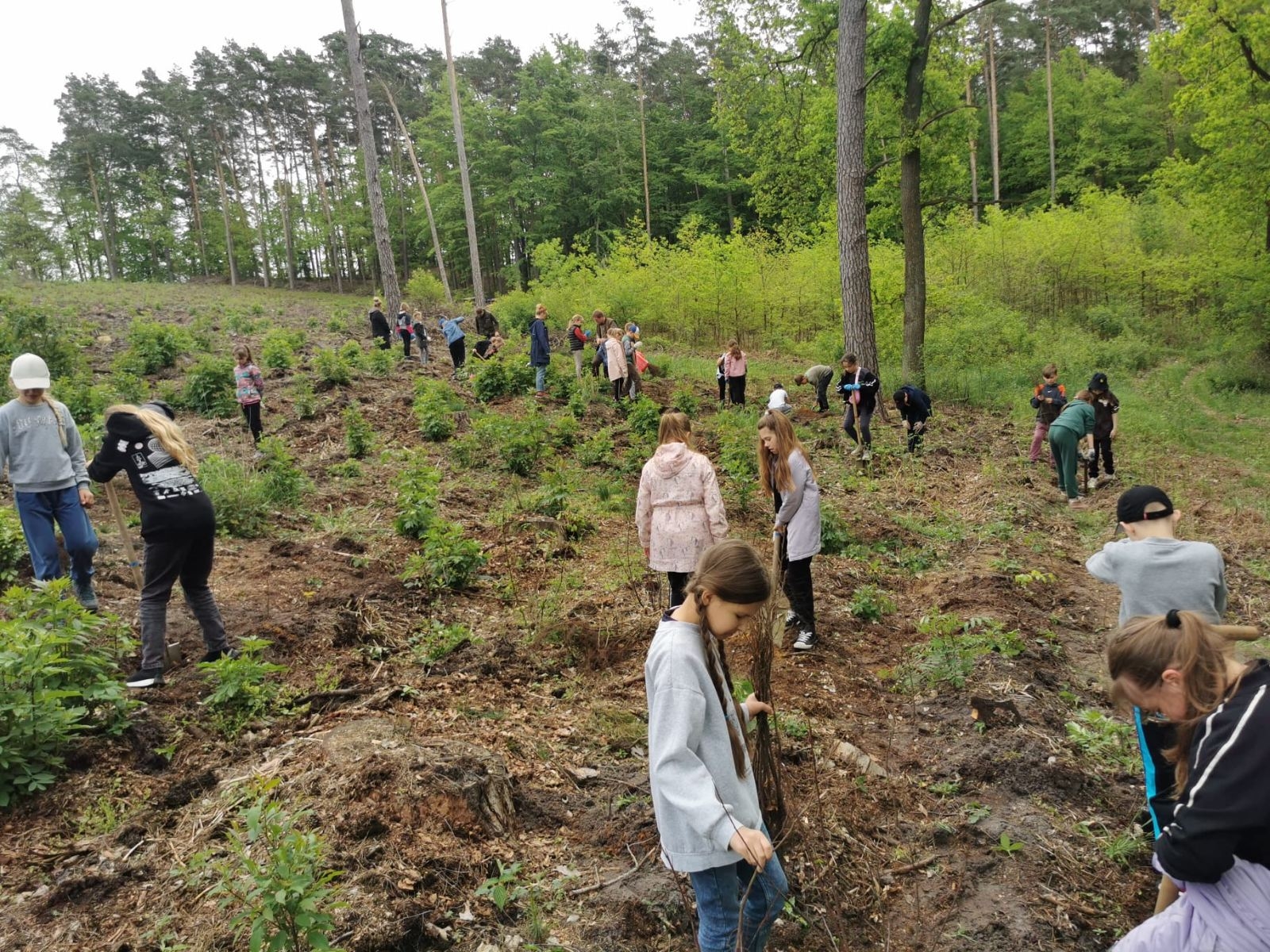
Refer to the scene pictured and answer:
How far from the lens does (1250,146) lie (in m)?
15.3

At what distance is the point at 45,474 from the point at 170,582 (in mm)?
1628

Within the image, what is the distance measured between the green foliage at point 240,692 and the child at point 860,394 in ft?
29.5

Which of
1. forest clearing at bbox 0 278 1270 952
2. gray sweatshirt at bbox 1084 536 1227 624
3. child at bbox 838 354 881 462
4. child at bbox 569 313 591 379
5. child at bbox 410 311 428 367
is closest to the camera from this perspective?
forest clearing at bbox 0 278 1270 952

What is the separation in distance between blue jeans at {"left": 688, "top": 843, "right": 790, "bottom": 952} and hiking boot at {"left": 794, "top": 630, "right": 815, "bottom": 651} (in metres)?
3.41

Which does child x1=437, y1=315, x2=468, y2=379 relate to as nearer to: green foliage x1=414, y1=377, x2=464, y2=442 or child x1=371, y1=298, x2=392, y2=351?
child x1=371, y1=298, x2=392, y2=351

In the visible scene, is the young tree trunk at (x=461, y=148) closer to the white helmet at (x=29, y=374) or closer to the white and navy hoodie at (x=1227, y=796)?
the white helmet at (x=29, y=374)

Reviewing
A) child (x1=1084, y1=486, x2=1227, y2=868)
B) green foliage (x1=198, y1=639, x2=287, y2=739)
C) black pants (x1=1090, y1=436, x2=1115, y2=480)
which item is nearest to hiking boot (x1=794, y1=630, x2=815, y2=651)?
child (x1=1084, y1=486, x2=1227, y2=868)

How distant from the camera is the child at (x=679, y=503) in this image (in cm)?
512

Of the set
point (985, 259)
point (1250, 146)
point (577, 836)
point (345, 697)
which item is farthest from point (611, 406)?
point (985, 259)

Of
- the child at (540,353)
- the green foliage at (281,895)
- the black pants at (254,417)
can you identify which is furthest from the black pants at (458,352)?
the green foliage at (281,895)

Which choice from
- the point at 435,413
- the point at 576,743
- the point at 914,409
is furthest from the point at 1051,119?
the point at 576,743

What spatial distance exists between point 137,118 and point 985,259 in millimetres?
53463

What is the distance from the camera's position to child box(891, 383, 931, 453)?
Result: 38.2 ft

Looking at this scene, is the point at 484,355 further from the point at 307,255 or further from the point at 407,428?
the point at 307,255
